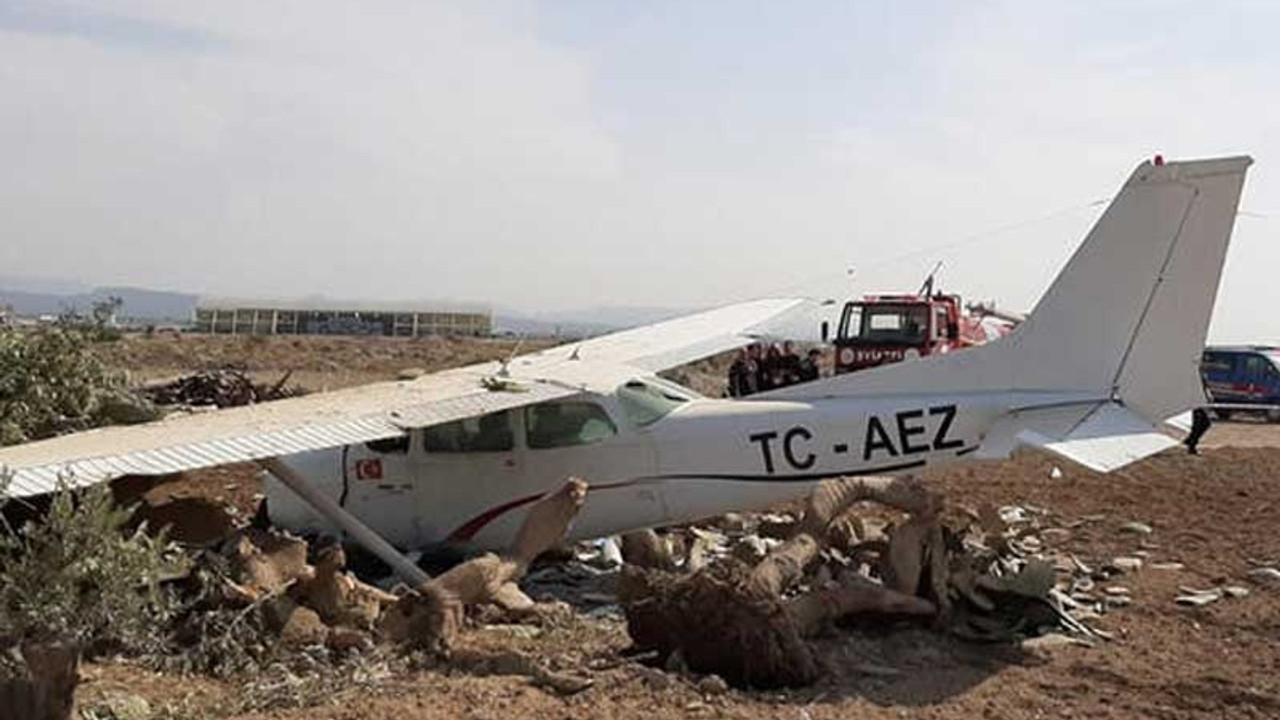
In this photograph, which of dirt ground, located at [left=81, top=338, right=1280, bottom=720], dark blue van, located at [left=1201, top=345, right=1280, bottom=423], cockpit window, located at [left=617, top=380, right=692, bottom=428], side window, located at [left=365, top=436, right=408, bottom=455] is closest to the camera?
dirt ground, located at [left=81, top=338, right=1280, bottom=720]

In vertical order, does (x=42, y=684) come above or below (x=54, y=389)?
below

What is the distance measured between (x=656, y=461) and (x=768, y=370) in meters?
20.9

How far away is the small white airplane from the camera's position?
32.0 ft

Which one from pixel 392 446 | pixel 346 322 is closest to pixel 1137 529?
pixel 392 446

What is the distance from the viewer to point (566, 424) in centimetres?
1079

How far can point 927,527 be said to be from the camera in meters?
9.42

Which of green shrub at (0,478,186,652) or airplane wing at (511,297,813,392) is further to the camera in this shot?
airplane wing at (511,297,813,392)

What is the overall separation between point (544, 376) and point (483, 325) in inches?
4540

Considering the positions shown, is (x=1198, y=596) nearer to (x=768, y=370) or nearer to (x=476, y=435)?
(x=476, y=435)

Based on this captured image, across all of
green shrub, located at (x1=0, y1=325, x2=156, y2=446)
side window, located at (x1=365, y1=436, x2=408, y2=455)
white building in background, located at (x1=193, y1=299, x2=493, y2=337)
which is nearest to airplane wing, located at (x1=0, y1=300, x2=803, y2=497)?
side window, located at (x1=365, y1=436, x2=408, y2=455)

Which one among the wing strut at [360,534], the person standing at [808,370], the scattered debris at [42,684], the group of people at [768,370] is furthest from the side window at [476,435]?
the person standing at [808,370]

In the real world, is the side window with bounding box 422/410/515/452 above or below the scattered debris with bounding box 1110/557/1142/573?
above

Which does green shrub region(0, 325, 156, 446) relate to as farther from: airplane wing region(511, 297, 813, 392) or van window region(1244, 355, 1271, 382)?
van window region(1244, 355, 1271, 382)

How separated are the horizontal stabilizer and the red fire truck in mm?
17701
